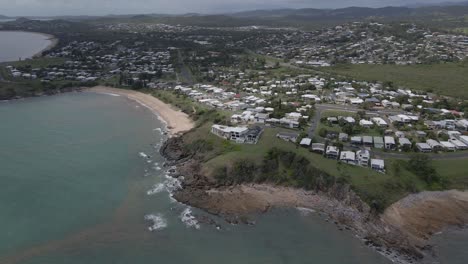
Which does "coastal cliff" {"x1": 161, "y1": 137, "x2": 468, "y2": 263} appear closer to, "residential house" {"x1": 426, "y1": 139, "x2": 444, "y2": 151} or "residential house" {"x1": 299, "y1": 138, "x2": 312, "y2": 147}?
"residential house" {"x1": 299, "y1": 138, "x2": 312, "y2": 147}

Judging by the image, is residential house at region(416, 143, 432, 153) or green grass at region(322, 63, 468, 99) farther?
green grass at region(322, 63, 468, 99)

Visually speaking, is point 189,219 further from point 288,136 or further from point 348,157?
point 348,157

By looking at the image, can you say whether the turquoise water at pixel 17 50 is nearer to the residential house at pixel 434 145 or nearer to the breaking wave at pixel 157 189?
the breaking wave at pixel 157 189

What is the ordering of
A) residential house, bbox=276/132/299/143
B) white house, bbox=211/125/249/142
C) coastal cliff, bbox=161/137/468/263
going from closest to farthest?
1. coastal cliff, bbox=161/137/468/263
2. residential house, bbox=276/132/299/143
3. white house, bbox=211/125/249/142

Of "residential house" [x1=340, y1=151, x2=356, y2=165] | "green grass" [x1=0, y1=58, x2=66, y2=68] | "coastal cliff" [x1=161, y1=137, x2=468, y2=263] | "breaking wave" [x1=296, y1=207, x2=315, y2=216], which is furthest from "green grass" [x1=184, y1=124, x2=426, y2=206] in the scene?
"green grass" [x1=0, y1=58, x2=66, y2=68]

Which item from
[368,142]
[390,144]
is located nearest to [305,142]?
[368,142]

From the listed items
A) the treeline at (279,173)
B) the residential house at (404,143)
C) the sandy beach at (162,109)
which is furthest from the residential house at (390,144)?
the sandy beach at (162,109)

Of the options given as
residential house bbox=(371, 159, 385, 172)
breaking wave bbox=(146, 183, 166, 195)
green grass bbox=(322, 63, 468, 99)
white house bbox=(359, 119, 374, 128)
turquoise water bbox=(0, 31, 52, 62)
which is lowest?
breaking wave bbox=(146, 183, 166, 195)
